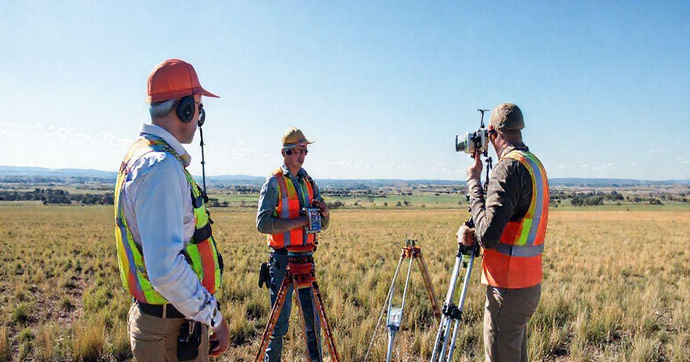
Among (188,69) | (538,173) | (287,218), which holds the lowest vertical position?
(287,218)

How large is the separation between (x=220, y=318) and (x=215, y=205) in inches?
3108

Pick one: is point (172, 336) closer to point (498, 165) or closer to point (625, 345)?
point (498, 165)

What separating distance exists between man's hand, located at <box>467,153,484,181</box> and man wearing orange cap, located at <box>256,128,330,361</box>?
1.35 m

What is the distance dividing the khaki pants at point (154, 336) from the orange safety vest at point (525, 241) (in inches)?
81.1

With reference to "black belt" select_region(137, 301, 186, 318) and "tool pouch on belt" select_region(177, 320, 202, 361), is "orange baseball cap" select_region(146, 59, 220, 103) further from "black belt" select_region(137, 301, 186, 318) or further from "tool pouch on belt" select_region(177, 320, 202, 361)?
"tool pouch on belt" select_region(177, 320, 202, 361)

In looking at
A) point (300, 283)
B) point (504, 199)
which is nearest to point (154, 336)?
point (300, 283)

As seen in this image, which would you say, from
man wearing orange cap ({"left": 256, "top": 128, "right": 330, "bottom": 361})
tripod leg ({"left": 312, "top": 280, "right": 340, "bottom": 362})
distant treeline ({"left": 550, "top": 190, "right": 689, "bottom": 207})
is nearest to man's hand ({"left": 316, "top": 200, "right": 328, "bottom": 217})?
man wearing orange cap ({"left": 256, "top": 128, "right": 330, "bottom": 361})

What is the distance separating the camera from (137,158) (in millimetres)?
1747

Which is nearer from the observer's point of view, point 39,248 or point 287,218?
point 287,218

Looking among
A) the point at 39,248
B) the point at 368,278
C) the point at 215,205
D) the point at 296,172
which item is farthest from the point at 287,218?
the point at 215,205

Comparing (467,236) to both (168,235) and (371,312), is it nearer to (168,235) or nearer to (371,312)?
(168,235)

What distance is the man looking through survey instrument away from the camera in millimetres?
2535

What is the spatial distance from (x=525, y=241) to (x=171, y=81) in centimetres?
242

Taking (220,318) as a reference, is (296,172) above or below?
above
